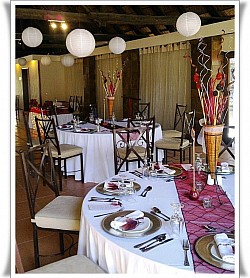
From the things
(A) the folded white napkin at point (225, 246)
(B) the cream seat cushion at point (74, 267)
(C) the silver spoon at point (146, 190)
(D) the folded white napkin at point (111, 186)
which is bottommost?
(B) the cream seat cushion at point (74, 267)

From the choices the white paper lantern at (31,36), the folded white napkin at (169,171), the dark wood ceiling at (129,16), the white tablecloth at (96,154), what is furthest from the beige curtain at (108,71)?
the folded white napkin at (169,171)

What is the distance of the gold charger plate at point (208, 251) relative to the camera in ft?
4.46

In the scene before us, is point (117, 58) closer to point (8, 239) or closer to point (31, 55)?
point (31, 55)

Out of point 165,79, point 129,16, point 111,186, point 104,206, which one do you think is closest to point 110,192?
point 111,186

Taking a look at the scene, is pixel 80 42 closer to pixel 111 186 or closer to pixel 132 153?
pixel 132 153

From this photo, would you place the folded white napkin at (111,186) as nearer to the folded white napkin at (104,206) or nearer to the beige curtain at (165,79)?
the folded white napkin at (104,206)

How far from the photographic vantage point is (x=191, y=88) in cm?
752

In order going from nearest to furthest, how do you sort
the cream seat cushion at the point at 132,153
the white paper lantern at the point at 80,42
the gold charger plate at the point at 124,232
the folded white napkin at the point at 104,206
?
the gold charger plate at the point at 124,232 < the folded white napkin at the point at 104,206 < the white paper lantern at the point at 80,42 < the cream seat cushion at the point at 132,153

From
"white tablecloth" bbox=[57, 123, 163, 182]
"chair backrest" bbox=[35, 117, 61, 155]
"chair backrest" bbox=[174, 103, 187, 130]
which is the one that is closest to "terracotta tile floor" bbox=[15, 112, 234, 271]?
"white tablecloth" bbox=[57, 123, 163, 182]

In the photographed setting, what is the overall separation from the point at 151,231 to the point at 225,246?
0.36m

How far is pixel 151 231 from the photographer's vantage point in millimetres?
1658

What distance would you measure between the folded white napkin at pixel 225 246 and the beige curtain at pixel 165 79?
640 centimetres

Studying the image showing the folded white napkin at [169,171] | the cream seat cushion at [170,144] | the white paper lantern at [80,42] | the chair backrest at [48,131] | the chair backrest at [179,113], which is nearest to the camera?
the folded white napkin at [169,171]

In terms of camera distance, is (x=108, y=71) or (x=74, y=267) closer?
(x=74, y=267)
